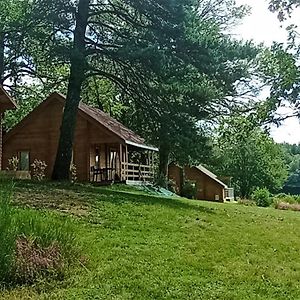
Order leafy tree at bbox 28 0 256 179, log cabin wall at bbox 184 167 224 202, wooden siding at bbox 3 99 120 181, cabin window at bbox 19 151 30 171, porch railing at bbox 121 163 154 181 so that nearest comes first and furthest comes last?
leafy tree at bbox 28 0 256 179 < porch railing at bbox 121 163 154 181 < wooden siding at bbox 3 99 120 181 < cabin window at bbox 19 151 30 171 < log cabin wall at bbox 184 167 224 202

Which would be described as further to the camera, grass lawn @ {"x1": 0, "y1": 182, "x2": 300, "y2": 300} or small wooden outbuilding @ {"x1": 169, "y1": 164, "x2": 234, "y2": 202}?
small wooden outbuilding @ {"x1": 169, "y1": 164, "x2": 234, "y2": 202}

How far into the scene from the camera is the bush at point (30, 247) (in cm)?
568

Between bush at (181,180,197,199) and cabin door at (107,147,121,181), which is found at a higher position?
cabin door at (107,147,121,181)

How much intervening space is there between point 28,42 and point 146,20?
5348 mm

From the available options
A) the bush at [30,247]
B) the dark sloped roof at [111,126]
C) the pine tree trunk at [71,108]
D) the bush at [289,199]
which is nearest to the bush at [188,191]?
the bush at [289,199]

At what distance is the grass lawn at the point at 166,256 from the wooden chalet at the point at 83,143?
1432 centimetres

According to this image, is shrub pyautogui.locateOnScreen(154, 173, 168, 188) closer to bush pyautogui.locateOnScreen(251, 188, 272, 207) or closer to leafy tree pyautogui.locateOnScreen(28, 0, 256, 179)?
bush pyautogui.locateOnScreen(251, 188, 272, 207)

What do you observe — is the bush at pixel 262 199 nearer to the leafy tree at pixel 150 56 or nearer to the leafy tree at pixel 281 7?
the leafy tree at pixel 150 56

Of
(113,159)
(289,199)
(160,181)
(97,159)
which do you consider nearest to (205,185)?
(289,199)

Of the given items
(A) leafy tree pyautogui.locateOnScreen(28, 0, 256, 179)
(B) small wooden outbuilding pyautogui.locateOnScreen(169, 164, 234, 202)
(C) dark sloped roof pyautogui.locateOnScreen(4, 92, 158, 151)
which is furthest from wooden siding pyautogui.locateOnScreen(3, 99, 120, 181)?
(B) small wooden outbuilding pyautogui.locateOnScreen(169, 164, 234, 202)

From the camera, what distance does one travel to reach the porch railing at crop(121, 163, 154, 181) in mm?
27003

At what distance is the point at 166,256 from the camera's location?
7.39 metres

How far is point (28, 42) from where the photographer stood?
63.0 feet

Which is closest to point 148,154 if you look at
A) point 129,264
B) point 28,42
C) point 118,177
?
point 118,177
